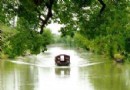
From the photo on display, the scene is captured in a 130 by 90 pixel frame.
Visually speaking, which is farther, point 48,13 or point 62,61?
point 62,61

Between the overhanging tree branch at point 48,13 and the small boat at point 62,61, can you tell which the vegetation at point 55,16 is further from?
the small boat at point 62,61

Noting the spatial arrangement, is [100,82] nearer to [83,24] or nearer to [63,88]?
[63,88]

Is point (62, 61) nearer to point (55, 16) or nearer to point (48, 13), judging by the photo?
point (55, 16)

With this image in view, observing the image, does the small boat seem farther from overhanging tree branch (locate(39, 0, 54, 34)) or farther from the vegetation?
overhanging tree branch (locate(39, 0, 54, 34))

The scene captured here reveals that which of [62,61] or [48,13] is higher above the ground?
[48,13]

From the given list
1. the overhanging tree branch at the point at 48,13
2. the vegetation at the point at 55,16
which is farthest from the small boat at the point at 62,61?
the overhanging tree branch at the point at 48,13

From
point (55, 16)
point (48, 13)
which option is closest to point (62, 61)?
point (55, 16)

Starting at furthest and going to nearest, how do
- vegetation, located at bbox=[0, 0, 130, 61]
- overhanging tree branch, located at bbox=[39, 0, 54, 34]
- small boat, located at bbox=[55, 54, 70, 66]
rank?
small boat, located at bbox=[55, 54, 70, 66]
vegetation, located at bbox=[0, 0, 130, 61]
overhanging tree branch, located at bbox=[39, 0, 54, 34]

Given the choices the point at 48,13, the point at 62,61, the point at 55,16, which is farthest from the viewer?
the point at 62,61

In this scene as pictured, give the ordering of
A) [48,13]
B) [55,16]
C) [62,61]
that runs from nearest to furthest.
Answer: [48,13]
[55,16]
[62,61]

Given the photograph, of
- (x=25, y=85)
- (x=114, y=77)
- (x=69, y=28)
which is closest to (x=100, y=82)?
(x=114, y=77)

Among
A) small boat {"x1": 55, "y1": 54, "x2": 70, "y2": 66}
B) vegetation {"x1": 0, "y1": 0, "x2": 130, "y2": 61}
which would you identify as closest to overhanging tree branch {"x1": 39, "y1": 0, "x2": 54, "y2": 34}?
vegetation {"x1": 0, "y1": 0, "x2": 130, "y2": 61}

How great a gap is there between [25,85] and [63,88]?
3290 mm

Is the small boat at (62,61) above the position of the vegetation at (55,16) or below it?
below
